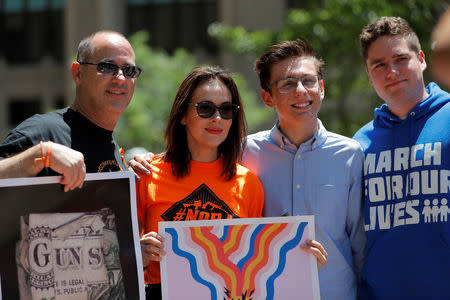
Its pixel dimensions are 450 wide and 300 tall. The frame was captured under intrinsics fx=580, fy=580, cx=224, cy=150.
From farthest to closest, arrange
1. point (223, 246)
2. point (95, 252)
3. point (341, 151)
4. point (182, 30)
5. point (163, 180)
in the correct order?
1. point (182, 30)
2. point (341, 151)
3. point (163, 180)
4. point (223, 246)
5. point (95, 252)

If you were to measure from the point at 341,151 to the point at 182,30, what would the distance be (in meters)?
27.5

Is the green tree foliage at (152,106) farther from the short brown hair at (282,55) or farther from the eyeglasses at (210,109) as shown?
the eyeglasses at (210,109)

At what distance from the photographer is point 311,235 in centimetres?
340

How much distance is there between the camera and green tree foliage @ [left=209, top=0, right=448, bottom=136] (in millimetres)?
10984

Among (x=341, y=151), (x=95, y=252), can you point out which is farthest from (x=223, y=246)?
(x=341, y=151)

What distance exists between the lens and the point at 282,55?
13.3 feet

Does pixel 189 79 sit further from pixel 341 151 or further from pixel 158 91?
pixel 158 91

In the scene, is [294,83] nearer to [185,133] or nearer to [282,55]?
[282,55]

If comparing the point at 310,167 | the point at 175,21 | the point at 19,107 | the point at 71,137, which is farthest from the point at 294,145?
the point at 19,107

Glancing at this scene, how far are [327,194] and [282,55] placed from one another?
1.02 metres

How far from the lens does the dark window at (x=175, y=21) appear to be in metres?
30.3

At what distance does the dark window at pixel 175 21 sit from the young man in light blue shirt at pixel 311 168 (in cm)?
2607

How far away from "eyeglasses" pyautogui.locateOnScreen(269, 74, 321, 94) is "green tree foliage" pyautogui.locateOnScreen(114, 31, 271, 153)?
12614mm

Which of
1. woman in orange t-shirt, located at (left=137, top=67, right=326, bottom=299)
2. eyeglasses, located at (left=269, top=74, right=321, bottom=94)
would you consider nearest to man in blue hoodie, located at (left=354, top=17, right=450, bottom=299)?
eyeglasses, located at (left=269, top=74, right=321, bottom=94)
